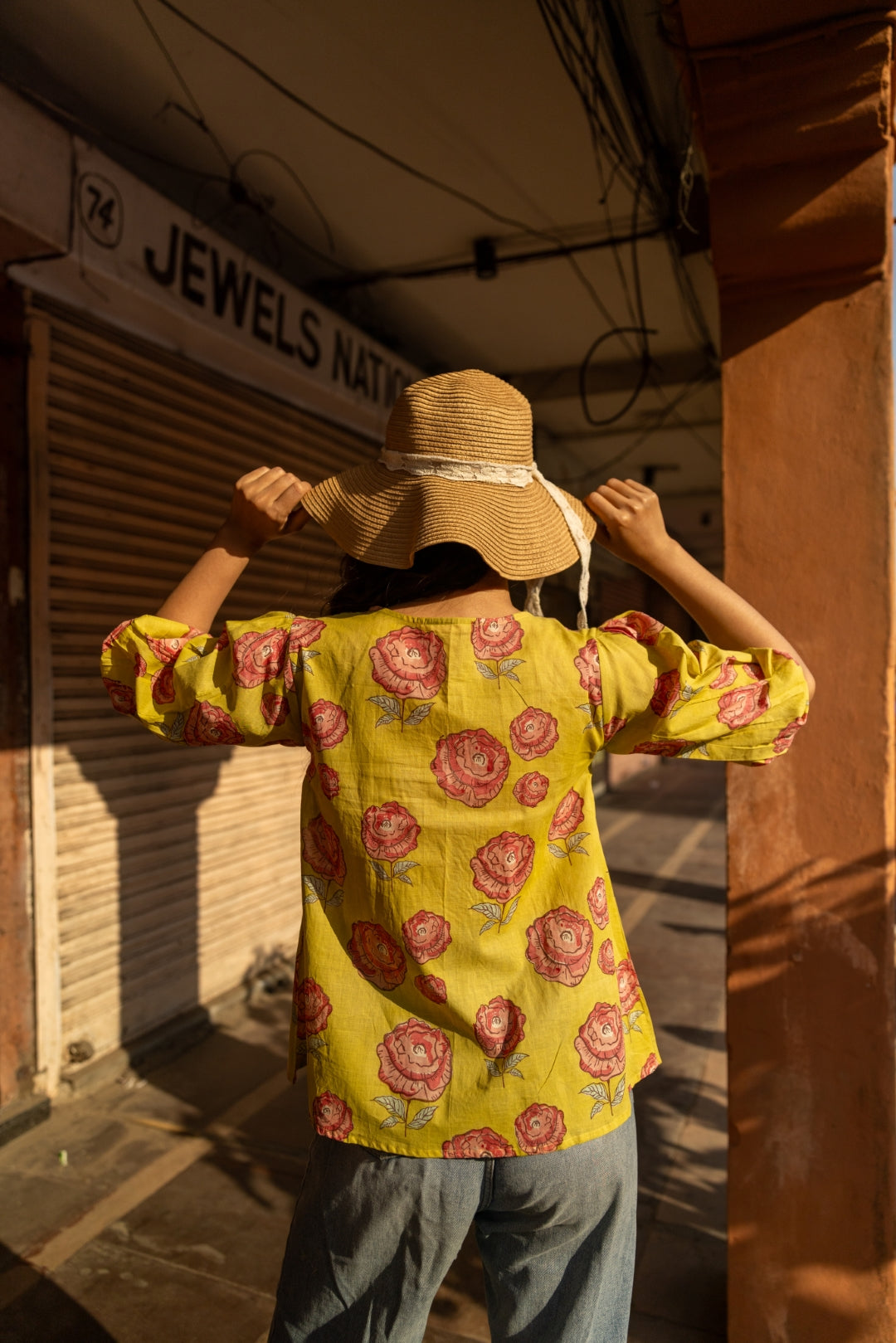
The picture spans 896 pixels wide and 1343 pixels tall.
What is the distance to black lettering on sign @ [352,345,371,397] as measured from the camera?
529cm

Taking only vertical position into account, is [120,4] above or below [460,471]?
above

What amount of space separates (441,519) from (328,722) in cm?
34

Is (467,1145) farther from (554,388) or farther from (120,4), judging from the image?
(554,388)

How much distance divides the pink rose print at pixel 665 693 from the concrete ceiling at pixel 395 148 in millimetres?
2956

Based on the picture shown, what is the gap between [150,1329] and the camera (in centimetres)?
263

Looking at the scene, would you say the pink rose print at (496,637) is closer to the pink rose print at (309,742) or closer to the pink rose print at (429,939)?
the pink rose print at (309,742)

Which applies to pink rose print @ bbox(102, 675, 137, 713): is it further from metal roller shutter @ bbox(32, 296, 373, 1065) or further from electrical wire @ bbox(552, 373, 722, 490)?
electrical wire @ bbox(552, 373, 722, 490)

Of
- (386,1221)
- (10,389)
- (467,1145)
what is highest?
(10,389)

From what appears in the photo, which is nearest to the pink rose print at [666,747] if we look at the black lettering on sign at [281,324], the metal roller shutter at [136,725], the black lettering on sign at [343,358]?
the metal roller shutter at [136,725]

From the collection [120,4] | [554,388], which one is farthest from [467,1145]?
[554,388]

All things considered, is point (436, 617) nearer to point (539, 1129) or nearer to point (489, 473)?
point (489, 473)

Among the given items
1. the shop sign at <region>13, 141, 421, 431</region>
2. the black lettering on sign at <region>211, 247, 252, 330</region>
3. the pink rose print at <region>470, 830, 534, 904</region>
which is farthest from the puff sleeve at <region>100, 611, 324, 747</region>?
the black lettering on sign at <region>211, 247, 252, 330</region>

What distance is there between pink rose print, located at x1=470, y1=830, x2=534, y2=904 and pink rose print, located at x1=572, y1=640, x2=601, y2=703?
0.24 metres

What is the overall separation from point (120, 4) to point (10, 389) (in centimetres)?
137
